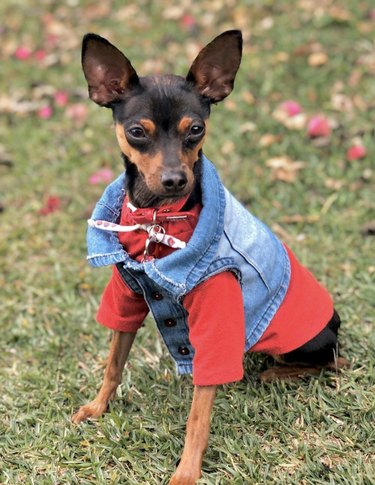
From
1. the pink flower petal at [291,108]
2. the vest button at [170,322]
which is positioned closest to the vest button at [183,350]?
the vest button at [170,322]

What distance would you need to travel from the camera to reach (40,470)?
3109 mm

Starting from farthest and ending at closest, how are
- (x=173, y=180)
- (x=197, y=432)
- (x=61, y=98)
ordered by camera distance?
(x=61, y=98) → (x=197, y=432) → (x=173, y=180)

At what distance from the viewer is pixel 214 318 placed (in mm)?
2859

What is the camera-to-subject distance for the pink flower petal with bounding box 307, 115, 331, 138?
223 inches

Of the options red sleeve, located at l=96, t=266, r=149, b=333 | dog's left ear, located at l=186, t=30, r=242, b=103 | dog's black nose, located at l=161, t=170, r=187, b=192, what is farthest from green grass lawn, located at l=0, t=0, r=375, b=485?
dog's left ear, located at l=186, t=30, r=242, b=103

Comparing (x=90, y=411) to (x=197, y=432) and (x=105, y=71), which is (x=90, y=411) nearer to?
(x=197, y=432)

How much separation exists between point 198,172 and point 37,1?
6.29 meters

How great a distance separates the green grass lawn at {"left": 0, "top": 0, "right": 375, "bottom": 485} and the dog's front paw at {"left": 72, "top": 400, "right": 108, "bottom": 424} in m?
0.06

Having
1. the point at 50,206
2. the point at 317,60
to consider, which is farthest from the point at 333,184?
the point at 50,206

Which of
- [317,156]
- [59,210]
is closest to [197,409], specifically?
[59,210]

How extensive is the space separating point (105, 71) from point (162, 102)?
0.32m

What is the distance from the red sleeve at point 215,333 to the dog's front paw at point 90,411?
2.36ft

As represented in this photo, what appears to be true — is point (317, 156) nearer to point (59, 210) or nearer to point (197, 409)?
point (59, 210)

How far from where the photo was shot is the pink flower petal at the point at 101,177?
552cm
